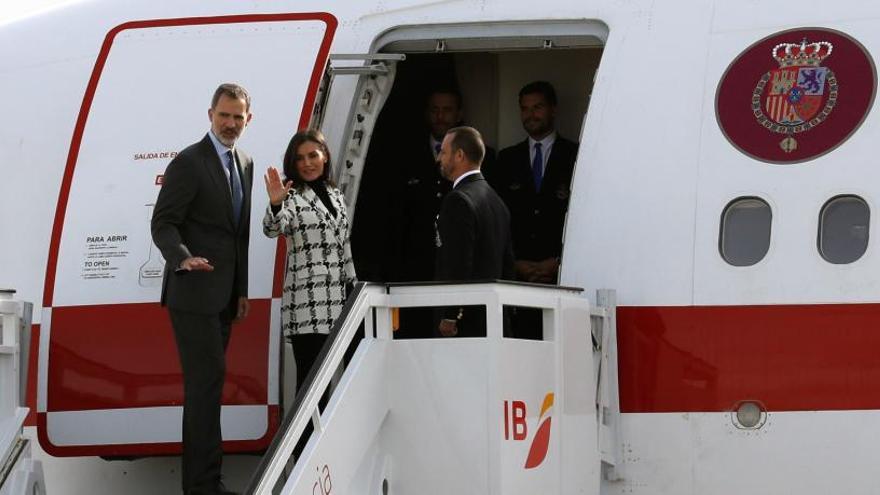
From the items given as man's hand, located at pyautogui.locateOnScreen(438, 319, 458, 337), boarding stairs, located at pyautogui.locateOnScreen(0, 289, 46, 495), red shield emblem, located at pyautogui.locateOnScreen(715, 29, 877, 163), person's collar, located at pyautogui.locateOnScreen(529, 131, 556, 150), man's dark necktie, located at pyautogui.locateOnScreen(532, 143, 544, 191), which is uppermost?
red shield emblem, located at pyautogui.locateOnScreen(715, 29, 877, 163)

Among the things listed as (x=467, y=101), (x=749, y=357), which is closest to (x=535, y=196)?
(x=467, y=101)

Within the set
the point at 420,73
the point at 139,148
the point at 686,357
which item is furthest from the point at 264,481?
the point at 420,73

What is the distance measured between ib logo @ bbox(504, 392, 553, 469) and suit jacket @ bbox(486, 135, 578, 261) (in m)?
1.98

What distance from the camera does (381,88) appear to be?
9984 millimetres

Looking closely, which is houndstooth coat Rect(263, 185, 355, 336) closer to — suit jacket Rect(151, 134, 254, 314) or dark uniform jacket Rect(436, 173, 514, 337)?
suit jacket Rect(151, 134, 254, 314)

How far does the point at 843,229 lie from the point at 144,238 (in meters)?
4.11

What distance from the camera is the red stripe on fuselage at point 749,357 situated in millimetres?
8367

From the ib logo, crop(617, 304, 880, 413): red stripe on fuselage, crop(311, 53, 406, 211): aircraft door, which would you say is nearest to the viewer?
the ib logo

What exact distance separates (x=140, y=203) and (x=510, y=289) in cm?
288

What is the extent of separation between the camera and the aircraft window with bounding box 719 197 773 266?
28.8 feet

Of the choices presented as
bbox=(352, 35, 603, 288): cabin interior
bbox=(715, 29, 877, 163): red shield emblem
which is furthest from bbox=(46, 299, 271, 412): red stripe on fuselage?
bbox=(715, 29, 877, 163): red shield emblem

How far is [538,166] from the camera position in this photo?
34.3ft

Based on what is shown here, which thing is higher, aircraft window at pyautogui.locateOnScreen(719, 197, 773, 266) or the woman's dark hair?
the woman's dark hair

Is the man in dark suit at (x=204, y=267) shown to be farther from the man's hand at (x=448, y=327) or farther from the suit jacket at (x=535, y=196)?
the suit jacket at (x=535, y=196)
